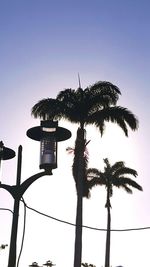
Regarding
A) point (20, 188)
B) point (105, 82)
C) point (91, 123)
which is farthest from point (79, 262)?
point (20, 188)

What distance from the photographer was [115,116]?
94.2 ft

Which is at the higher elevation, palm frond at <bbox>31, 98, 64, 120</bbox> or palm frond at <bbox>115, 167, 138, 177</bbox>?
palm frond at <bbox>31, 98, 64, 120</bbox>

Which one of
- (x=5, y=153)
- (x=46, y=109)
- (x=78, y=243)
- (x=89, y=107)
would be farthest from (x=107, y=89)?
(x=5, y=153)

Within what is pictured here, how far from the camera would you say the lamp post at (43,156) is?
22.5 ft

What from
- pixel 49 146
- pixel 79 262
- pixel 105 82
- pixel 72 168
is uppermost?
pixel 105 82

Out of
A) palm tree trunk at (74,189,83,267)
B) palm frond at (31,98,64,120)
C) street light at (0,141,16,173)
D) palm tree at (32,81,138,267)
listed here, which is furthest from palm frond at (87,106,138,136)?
street light at (0,141,16,173)

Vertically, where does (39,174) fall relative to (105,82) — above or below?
below

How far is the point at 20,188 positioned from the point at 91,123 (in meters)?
21.9

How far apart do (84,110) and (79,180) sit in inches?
162

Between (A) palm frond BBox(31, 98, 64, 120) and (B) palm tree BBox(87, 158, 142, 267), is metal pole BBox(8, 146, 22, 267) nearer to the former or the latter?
(A) palm frond BBox(31, 98, 64, 120)

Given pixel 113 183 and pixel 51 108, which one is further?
pixel 113 183

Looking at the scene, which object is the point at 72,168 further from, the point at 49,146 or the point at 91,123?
the point at 49,146

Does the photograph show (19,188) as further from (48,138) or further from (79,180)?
(79,180)

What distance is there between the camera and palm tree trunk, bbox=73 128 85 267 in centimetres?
2666
